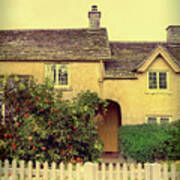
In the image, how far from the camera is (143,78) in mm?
15500

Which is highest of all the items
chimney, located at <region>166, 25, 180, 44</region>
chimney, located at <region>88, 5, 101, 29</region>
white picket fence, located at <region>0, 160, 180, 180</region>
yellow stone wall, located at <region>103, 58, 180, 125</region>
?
chimney, located at <region>88, 5, 101, 29</region>

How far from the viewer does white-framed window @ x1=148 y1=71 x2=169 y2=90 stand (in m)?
15.4

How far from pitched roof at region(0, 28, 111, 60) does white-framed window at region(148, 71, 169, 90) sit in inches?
112

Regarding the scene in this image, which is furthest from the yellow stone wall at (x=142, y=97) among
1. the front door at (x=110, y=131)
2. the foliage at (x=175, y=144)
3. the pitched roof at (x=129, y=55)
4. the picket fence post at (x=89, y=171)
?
the picket fence post at (x=89, y=171)

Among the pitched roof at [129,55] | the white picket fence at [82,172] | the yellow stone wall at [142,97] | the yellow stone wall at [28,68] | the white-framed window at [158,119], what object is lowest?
the white picket fence at [82,172]

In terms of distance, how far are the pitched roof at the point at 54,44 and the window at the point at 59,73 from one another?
49 cm

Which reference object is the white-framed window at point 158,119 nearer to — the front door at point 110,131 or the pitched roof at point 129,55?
the front door at point 110,131

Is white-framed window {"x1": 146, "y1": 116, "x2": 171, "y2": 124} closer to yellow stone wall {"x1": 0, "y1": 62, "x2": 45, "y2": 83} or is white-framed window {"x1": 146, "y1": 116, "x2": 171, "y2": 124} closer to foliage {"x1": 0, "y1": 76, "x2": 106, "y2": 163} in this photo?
foliage {"x1": 0, "y1": 76, "x2": 106, "y2": 163}

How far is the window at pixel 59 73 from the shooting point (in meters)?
15.0

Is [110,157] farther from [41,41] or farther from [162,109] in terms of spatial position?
[41,41]

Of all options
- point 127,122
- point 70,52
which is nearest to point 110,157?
point 127,122

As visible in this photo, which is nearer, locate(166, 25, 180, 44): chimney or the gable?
the gable

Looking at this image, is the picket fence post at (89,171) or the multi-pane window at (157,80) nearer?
the picket fence post at (89,171)

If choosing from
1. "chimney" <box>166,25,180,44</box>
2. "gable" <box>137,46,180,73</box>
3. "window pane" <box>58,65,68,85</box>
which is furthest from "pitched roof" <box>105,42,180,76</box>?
"window pane" <box>58,65,68,85</box>
